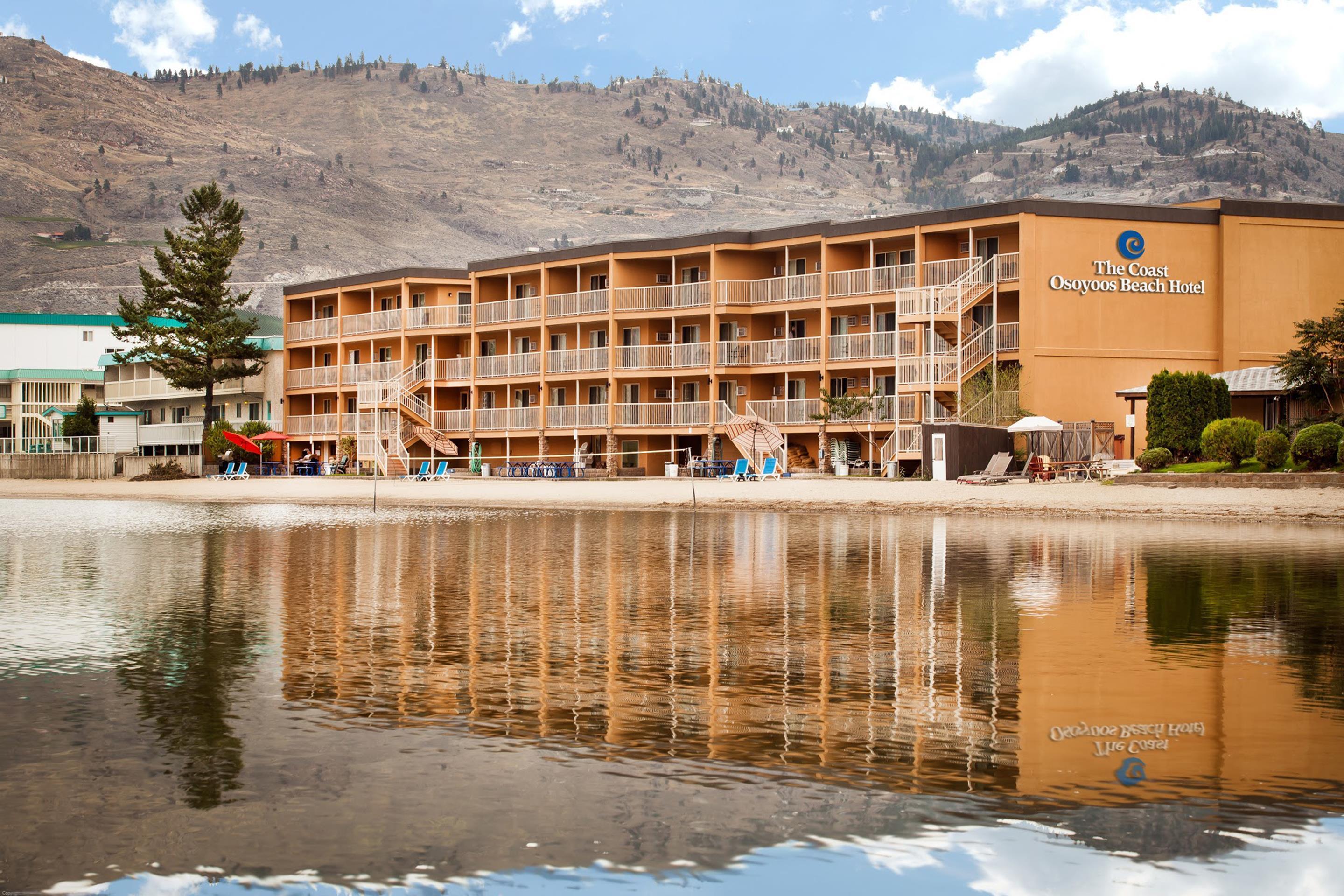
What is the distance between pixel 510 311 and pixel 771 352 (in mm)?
14962

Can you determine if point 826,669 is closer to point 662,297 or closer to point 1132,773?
point 1132,773

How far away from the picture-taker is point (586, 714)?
7809mm

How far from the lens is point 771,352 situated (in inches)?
2258

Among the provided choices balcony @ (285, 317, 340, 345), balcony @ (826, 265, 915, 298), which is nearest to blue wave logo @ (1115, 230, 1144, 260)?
balcony @ (826, 265, 915, 298)

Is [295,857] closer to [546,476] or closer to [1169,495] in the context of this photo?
[1169,495]

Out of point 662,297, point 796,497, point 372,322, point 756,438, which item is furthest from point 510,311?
point 796,497

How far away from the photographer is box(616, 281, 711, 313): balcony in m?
58.9

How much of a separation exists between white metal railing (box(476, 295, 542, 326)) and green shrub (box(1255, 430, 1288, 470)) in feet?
129

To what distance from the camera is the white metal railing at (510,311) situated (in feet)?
212

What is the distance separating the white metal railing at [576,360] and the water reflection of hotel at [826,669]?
43645 millimetres

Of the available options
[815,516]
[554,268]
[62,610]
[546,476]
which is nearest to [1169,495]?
[815,516]

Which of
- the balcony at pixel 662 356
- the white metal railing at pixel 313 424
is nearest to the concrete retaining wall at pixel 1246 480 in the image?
the balcony at pixel 662 356

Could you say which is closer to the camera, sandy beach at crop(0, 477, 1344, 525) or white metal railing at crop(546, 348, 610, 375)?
sandy beach at crop(0, 477, 1344, 525)

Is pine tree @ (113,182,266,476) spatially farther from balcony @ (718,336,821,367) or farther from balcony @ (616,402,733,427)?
balcony @ (718,336,821,367)
